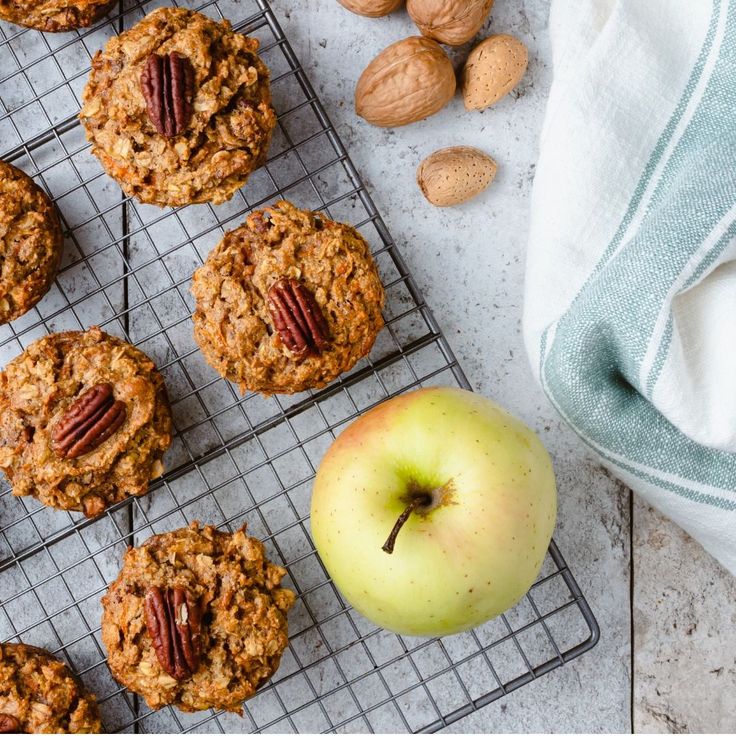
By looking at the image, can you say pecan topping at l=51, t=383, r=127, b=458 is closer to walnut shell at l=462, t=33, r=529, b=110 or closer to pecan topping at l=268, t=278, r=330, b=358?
pecan topping at l=268, t=278, r=330, b=358

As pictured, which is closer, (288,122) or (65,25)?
(65,25)

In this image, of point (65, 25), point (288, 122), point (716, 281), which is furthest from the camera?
point (288, 122)

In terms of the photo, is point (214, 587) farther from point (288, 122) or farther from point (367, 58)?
point (367, 58)

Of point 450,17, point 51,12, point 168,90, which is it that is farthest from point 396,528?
point 51,12

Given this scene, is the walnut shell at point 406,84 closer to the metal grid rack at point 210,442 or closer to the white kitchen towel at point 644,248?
the metal grid rack at point 210,442

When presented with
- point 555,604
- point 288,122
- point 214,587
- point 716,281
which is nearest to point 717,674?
point 555,604

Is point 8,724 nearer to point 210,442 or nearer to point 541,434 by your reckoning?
point 210,442
